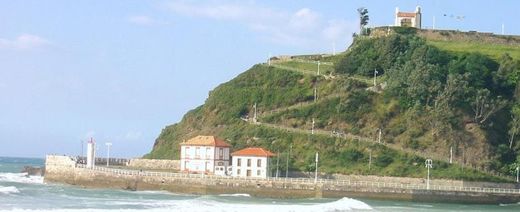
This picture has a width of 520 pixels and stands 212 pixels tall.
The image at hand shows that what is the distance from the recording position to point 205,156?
86.6 m

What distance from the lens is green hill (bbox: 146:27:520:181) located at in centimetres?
8575

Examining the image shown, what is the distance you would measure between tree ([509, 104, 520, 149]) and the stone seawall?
9.19 metres

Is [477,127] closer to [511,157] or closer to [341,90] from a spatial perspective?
[511,157]

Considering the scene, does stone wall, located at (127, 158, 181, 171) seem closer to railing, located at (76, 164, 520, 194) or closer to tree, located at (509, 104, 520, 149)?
railing, located at (76, 164, 520, 194)

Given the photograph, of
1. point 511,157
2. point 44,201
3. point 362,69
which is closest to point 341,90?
point 362,69

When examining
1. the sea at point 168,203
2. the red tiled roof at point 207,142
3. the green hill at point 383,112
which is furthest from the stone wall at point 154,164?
the sea at point 168,203

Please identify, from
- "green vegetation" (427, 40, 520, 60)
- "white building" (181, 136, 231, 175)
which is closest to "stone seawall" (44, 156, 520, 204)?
"white building" (181, 136, 231, 175)

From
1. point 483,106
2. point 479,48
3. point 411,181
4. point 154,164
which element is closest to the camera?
point 411,181

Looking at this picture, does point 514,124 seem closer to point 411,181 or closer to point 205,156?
point 411,181

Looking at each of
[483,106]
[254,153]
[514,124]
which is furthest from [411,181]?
[254,153]

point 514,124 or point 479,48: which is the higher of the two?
point 479,48

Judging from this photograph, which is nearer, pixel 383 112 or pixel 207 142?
pixel 207 142

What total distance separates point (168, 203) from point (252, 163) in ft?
60.3

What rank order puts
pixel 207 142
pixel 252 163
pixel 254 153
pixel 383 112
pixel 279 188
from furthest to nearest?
1. pixel 383 112
2. pixel 207 142
3. pixel 254 153
4. pixel 252 163
5. pixel 279 188
